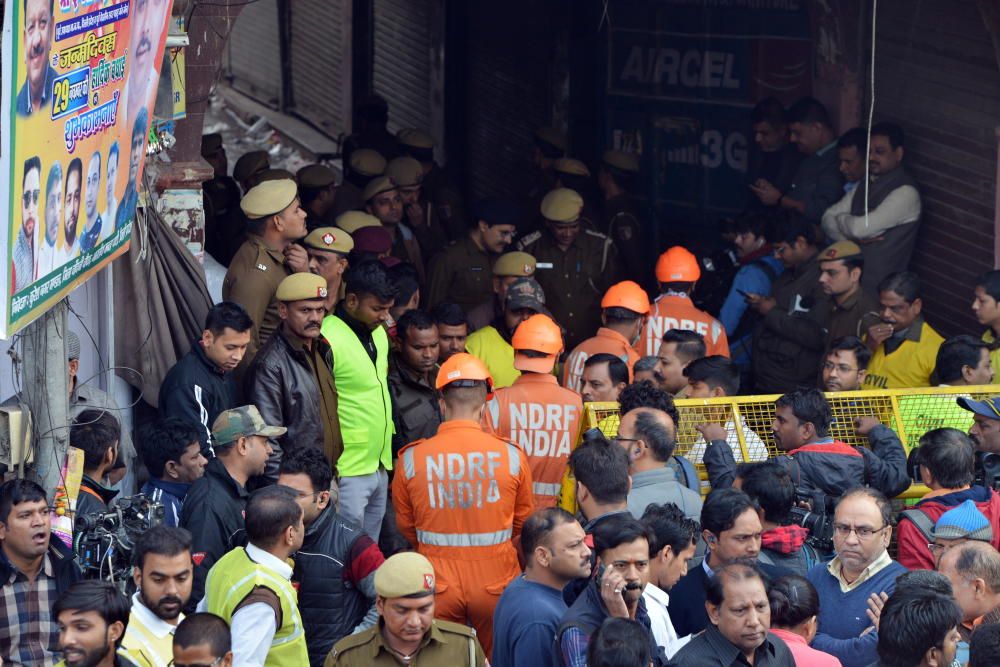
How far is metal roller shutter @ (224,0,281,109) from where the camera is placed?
18094mm

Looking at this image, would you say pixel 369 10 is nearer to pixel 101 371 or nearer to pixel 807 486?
pixel 101 371

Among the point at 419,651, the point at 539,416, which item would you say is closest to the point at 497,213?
the point at 539,416

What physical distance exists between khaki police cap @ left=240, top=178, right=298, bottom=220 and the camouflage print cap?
5.63 feet

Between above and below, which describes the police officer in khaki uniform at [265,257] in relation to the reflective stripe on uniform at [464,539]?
above

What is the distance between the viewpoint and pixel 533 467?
24.0 feet

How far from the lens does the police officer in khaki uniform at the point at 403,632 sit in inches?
205

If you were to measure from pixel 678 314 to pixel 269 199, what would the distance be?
2436 millimetres

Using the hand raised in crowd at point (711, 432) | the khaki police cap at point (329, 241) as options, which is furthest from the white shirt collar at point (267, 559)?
the khaki police cap at point (329, 241)

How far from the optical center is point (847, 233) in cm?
981

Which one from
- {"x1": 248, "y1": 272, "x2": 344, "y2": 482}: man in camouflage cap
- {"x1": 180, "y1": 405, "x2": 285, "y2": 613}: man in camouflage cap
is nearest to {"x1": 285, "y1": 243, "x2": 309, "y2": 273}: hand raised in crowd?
{"x1": 248, "y1": 272, "x2": 344, "y2": 482}: man in camouflage cap

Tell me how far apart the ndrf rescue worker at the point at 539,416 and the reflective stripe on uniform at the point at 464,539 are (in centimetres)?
73

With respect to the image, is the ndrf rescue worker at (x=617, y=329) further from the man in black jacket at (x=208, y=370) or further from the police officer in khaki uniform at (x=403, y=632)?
the police officer in khaki uniform at (x=403, y=632)

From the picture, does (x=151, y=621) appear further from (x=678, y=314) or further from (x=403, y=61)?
(x=403, y=61)

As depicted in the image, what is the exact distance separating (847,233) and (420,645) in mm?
5464
